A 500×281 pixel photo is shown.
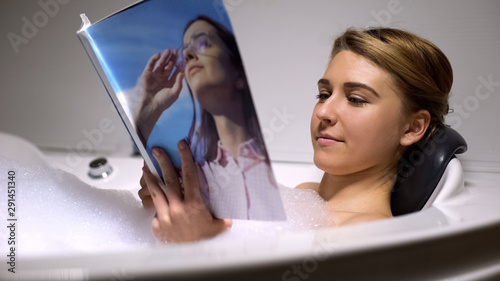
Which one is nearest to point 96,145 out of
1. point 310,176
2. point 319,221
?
point 310,176

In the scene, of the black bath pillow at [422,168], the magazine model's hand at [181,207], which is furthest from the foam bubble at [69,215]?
the black bath pillow at [422,168]

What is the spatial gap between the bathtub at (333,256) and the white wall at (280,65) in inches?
20.4

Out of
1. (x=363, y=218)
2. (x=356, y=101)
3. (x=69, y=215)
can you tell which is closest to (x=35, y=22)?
(x=69, y=215)

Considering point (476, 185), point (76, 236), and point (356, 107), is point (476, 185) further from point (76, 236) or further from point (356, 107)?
point (76, 236)

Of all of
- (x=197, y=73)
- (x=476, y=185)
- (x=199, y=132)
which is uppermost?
(x=197, y=73)

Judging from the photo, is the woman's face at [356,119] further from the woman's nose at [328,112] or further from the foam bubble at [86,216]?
the foam bubble at [86,216]

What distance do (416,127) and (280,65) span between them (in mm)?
668

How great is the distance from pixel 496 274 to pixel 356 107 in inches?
16.2

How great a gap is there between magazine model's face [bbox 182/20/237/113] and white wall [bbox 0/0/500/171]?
913 millimetres

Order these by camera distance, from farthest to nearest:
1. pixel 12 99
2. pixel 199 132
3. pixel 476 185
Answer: pixel 12 99 < pixel 476 185 < pixel 199 132

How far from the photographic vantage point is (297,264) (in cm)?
63

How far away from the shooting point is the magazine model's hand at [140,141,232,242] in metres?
0.82

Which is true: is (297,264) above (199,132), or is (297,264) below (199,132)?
below

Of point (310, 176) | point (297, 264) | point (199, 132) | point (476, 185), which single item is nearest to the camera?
point (297, 264)
